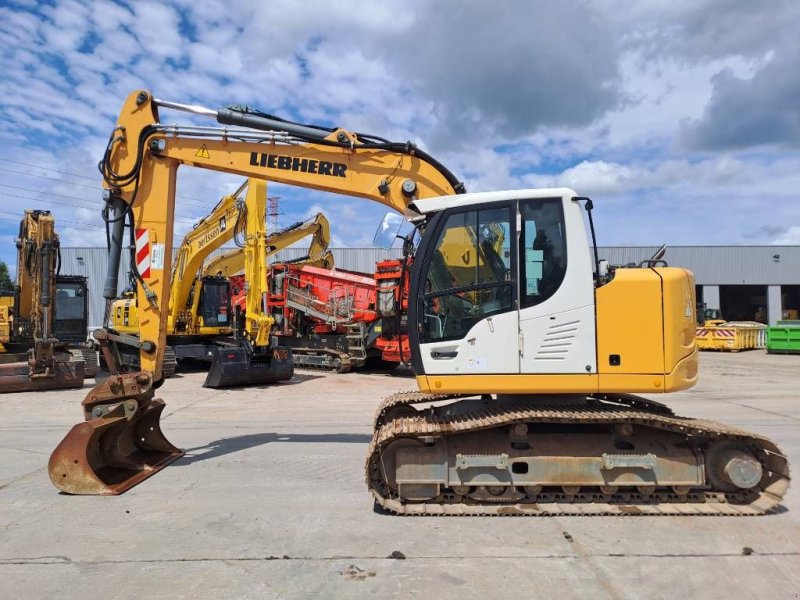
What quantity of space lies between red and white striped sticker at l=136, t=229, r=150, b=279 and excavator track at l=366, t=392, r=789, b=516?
12.0ft

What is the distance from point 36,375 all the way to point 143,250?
889 centimetres

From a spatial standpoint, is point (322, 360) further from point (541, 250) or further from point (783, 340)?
point (783, 340)

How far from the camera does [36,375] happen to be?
44.4ft

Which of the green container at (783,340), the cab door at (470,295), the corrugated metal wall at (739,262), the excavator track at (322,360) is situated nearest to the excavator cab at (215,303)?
the excavator track at (322,360)

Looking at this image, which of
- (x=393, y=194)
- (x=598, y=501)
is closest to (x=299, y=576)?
(x=598, y=501)

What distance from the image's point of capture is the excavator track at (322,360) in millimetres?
17453

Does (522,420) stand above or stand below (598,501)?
above

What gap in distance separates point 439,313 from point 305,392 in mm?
8801

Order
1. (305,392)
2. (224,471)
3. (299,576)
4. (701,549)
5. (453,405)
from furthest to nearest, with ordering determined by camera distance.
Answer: (305,392), (224,471), (453,405), (701,549), (299,576)

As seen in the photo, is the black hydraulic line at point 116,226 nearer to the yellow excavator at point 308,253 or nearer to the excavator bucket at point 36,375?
the excavator bucket at point 36,375

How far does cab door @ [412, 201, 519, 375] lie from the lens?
507 cm

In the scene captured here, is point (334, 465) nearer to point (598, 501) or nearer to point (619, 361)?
point (598, 501)

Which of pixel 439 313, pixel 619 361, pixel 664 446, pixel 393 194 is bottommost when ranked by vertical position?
pixel 664 446

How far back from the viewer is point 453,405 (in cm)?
582
